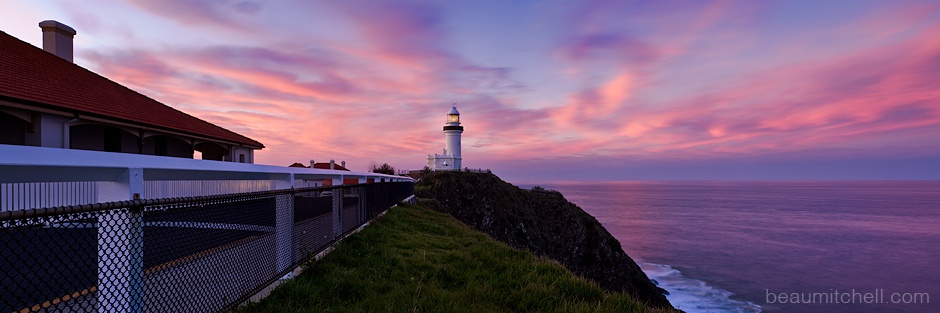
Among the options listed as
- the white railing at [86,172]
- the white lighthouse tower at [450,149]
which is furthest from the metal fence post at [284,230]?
the white lighthouse tower at [450,149]

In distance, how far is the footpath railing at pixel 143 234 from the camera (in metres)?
2.80

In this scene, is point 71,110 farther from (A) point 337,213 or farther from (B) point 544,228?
(B) point 544,228

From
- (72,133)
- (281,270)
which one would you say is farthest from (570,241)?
(281,270)

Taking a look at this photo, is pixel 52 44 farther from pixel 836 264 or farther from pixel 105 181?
pixel 836 264

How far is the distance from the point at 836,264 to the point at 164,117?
5562 cm

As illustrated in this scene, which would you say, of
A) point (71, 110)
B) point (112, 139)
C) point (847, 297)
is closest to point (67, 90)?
point (71, 110)

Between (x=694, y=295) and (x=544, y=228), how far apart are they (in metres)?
17.3

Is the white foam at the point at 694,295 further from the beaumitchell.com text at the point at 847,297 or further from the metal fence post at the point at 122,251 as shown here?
the metal fence post at the point at 122,251

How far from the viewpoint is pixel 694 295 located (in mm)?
35094

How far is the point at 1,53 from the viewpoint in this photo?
13766 mm

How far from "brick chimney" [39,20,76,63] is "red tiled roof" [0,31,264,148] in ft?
5.32

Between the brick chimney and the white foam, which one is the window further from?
the white foam

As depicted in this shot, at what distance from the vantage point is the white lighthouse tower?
63.4m

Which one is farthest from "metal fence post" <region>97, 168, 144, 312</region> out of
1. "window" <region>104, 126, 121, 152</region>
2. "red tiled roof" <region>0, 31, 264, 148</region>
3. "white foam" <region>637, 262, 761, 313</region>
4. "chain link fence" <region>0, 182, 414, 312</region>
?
"white foam" <region>637, 262, 761, 313</region>
